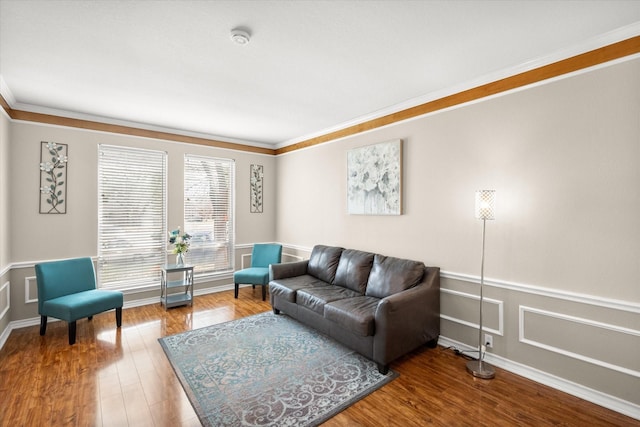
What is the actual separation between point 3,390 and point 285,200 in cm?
416

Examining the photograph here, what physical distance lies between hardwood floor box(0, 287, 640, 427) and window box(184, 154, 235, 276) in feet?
6.46

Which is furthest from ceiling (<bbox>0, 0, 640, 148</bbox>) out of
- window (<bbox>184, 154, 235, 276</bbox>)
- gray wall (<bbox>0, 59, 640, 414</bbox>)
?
window (<bbox>184, 154, 235, 276</bbox>)

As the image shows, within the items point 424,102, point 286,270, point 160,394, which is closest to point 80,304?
point 160,394

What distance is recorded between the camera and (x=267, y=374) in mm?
2631

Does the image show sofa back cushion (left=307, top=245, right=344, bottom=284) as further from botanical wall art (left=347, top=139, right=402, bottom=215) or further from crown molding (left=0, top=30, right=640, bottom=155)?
crown molding (left=0, top=30, right=640, bottom=155)

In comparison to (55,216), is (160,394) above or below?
below

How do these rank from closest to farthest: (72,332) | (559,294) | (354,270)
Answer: (559,294), (72,332), (354,270)

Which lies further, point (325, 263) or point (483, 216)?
point (325, 263)

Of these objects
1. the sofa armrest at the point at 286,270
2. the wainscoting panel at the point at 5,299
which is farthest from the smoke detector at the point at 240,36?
the wainscoting panel at the point at 5,299

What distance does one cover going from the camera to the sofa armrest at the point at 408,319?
2.61m

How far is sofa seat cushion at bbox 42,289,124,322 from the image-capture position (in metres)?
3.18

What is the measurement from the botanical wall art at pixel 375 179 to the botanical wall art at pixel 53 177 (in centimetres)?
381

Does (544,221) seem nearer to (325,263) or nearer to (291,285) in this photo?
(325,263)

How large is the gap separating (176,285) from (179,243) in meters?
0.64
